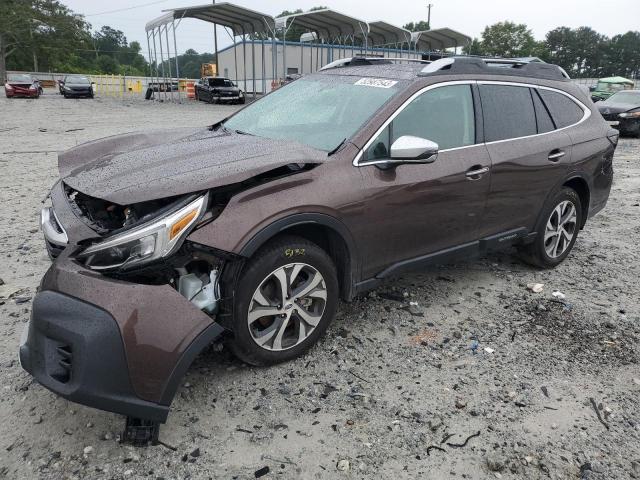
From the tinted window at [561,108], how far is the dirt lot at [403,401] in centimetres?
147

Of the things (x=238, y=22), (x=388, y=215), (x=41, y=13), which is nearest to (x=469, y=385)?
(x=388, y=215)

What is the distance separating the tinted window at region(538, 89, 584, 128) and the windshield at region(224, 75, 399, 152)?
1720 millimetres

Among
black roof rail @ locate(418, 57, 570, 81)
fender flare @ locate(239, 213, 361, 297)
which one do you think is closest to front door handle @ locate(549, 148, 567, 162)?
black roof rail @ locate(418, 57, 570, 81)

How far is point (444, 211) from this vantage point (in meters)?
3.53

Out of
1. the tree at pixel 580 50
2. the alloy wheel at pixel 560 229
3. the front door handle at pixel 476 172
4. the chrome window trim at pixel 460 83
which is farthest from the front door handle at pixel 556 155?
the tree at pixel 580 50

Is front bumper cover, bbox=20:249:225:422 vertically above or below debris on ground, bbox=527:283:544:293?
above

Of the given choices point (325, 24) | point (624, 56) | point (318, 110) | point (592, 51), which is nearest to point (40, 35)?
point (325, 24)

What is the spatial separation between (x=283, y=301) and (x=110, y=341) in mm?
979

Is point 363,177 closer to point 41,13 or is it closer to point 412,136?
point 412,136

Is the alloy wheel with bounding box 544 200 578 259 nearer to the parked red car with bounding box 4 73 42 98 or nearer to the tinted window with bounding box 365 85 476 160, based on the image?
the tinted window with bounding box 365 85 476 160

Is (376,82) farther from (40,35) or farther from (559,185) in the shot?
(40,35)

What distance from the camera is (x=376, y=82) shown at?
360cm

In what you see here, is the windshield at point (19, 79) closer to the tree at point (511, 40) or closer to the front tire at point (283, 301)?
the front tire at point (283, 301)

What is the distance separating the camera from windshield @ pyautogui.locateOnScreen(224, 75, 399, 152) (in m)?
3.33
